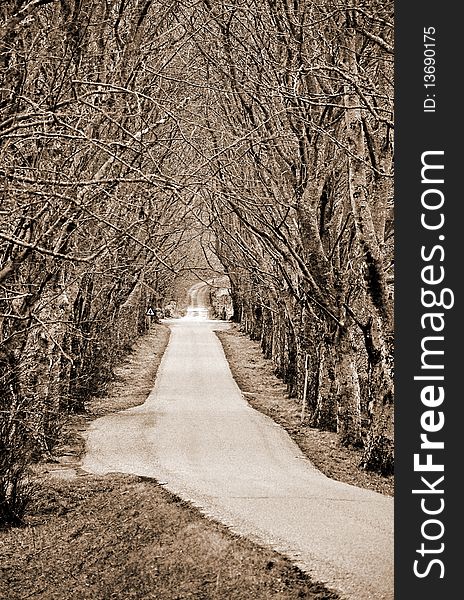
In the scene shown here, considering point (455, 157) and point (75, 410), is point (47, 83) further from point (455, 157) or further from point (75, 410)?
point (75, 410)

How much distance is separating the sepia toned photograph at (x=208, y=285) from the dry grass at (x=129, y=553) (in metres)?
0.03

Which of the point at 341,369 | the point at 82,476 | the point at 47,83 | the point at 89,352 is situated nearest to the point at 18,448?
the point at 82,476

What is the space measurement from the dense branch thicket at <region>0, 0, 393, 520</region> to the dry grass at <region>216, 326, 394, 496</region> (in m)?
0.34

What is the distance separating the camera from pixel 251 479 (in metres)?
12.3

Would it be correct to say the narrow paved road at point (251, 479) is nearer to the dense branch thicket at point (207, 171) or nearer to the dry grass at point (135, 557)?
the dry grass at point (135, 557)

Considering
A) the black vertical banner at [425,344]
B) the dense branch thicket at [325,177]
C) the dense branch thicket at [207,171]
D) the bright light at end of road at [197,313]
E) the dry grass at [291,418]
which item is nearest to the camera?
the black vertical banner at [425,344]

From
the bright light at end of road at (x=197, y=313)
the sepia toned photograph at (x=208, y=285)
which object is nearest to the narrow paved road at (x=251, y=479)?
the sepia toned photograph at (x=208, y=285)

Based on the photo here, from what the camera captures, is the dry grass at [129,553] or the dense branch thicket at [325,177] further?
the dense branch thicket at [325,177]

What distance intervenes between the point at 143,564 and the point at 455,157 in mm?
4893

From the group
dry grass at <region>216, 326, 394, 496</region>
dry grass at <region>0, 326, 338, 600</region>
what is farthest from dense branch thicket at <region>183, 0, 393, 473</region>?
dry grass at <region>0, 326, 338, 600</region>

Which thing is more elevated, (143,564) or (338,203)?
(338,203)

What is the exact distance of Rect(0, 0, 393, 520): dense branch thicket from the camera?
8.92 metres

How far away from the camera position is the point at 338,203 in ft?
55.8

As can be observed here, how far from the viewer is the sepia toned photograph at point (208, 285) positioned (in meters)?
8.10
